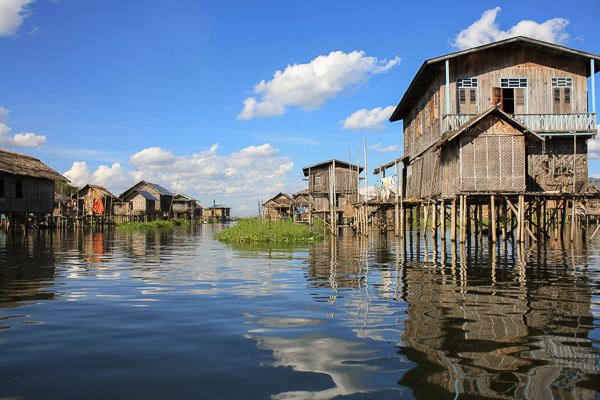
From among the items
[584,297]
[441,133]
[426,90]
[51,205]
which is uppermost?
[426,90]

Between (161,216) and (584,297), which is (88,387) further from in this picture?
(161,216)

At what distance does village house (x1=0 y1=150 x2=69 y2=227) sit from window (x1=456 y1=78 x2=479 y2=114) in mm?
26255

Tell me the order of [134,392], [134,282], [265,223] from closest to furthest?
[134,392], [134,282], [265,223]

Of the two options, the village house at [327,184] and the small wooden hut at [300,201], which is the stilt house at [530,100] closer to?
the village house at [327,184]

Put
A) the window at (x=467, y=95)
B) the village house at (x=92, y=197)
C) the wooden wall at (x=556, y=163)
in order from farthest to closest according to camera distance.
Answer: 1. the village house at (x=92, y=197)
2. the wooden wall at (x=556, y=163)
3. the window at (x=467, y=95)

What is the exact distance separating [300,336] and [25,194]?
31748mm

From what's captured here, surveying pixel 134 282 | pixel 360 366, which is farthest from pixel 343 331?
pixel 134 282

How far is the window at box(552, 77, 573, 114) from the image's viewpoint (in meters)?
18.3

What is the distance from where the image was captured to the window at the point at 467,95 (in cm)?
1817

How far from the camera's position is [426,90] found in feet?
69.8

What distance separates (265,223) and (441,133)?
353 inches

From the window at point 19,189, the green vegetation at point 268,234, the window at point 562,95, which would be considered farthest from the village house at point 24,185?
the window at point 562,95

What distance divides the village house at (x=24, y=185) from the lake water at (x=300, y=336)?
23.5 meters

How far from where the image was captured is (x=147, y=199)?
5147cm
